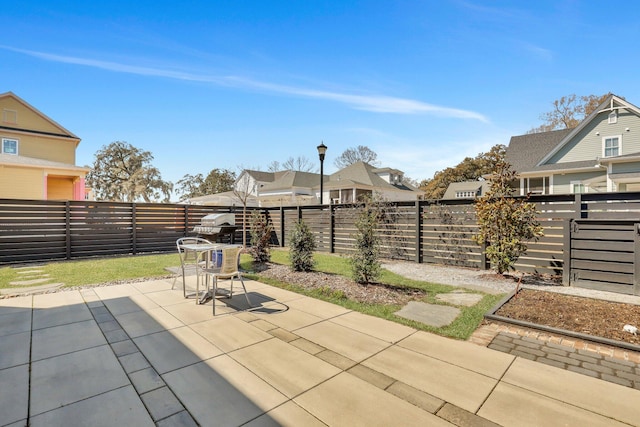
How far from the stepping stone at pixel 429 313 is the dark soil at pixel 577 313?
59cm

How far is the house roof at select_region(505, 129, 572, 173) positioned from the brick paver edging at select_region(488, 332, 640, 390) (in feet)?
57.4

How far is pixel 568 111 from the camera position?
27141 mm

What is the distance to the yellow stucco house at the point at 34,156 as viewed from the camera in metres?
14.6

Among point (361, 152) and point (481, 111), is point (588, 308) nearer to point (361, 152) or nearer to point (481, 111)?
point (481, 111)

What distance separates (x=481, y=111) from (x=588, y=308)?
12.5 m

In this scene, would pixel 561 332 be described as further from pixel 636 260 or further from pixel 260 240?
pixel 260 240

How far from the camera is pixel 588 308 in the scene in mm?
3967

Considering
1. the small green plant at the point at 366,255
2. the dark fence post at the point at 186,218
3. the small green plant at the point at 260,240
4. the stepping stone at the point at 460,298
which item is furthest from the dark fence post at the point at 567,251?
the dark fence post at the point at 186,218

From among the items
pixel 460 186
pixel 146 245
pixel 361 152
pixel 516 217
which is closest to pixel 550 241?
pixel 516 217

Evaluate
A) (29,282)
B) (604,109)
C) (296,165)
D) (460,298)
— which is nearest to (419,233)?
(460,298)

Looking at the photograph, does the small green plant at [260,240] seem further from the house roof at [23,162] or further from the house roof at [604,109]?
the house roof at [604,109]

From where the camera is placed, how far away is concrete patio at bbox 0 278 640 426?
192cm

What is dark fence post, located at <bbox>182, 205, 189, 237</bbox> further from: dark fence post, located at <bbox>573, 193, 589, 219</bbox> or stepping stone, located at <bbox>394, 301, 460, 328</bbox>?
dark fence post, located at <bbox>573, 193, 589, 219</bbox>

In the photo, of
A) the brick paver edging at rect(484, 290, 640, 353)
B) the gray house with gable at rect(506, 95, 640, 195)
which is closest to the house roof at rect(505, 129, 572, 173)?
the gray house with gable at rect(506, 95, 640, 195)
